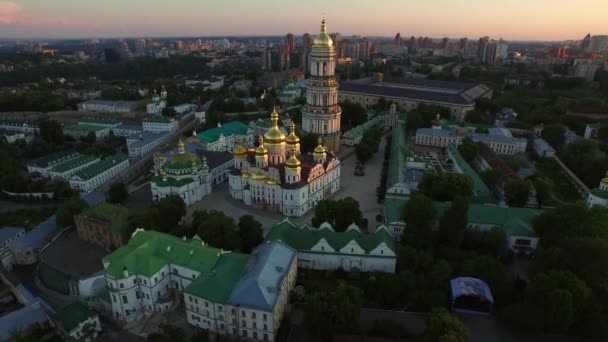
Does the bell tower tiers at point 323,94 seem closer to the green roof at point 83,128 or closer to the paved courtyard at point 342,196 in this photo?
the paved courtyard at point 342,196

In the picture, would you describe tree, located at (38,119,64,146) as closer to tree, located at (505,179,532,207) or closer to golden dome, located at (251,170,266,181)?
golden dome, located at (251,170,266,181)

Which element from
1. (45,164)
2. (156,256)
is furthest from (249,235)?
(45,164)

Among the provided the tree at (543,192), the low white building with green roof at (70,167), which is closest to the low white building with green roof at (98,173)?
the low white building with green roof at (70,167)

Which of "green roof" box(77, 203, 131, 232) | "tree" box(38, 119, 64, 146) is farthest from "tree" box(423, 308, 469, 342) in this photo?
"tree" box(38, 119, 64, 146)

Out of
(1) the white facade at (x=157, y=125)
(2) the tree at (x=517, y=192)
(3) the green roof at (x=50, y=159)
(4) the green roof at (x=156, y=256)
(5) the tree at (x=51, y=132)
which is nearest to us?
(4) the green roof at (x=156, y=256)

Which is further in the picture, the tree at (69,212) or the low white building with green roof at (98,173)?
the low white building with green roof at (98,173)

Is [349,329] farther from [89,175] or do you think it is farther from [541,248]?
[89,175]
